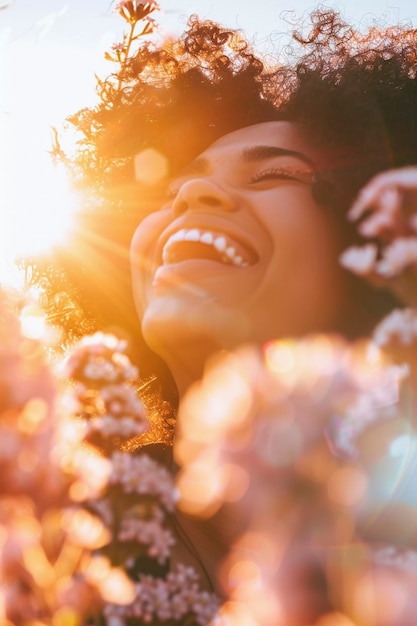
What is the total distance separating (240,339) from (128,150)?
0.86m

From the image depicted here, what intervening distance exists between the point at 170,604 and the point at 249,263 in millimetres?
771

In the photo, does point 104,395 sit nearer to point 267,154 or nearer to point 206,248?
point 206,248

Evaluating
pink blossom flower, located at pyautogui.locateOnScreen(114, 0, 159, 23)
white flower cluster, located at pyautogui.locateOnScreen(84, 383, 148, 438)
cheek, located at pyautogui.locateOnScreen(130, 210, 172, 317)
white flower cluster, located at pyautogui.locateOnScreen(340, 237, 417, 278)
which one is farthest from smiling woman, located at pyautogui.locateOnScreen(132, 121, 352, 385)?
white flower cluster, located at pyautogui.locateOnScreen(340, 237, 417, 278)

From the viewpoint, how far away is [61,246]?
7.59 ft

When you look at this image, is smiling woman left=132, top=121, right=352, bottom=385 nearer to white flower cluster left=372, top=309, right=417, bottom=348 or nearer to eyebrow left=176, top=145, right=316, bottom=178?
eyebrow left=176, top=145, right=316, bottom=178

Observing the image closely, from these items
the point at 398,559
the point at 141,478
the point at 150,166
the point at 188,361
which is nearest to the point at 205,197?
the point at 188,361

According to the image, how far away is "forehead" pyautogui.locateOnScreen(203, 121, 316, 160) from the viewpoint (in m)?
1.74

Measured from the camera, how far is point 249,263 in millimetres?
1603

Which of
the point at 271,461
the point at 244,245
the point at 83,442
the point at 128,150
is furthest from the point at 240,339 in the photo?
the point at 128,150

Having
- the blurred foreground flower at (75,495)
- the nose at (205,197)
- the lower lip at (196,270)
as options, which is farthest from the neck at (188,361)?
the blurred foreground flower at (75,495)

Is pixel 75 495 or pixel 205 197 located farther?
pixel 205 197

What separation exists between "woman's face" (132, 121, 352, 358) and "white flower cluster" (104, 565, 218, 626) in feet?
1.95

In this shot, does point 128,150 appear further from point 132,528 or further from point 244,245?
point 132,528

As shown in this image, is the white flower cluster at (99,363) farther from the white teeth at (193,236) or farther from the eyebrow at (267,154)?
the eyebrow at (267,154)
